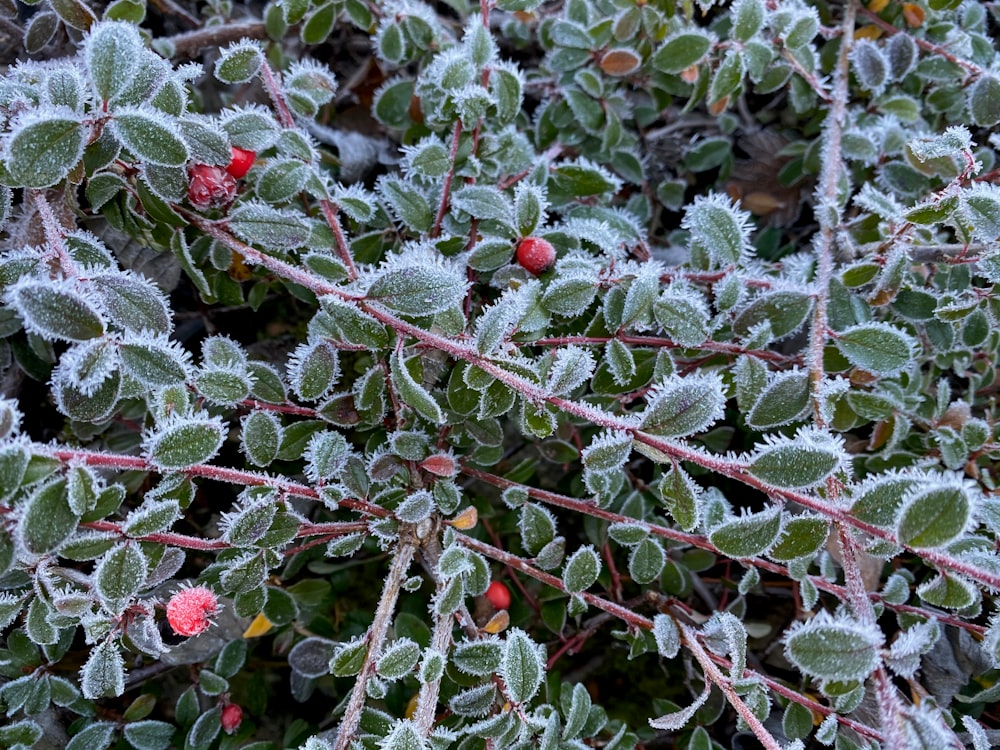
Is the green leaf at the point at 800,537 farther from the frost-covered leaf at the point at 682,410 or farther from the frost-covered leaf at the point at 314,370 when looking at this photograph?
the frost-covered leaf at the point at 314,370

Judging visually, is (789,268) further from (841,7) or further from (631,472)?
(841,7)

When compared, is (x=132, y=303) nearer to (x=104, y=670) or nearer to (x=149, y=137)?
(x=149, y=137)

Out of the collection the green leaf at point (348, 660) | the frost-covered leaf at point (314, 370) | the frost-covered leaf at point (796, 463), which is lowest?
the green leaf at point (348, 660)

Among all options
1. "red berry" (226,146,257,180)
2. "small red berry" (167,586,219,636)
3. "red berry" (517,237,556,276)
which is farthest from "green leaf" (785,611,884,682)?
"red berry" (226,146,257,180)

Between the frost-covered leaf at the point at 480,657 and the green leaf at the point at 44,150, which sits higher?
the green leaf at the point at 44,150

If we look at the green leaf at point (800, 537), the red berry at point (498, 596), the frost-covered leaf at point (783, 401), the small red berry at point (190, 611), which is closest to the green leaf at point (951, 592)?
the green leaf at point (800, 537)

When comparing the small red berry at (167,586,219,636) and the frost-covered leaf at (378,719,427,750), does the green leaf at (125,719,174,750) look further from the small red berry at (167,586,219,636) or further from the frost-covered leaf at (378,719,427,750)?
the frost-covered leaf at (378,719,427,750)

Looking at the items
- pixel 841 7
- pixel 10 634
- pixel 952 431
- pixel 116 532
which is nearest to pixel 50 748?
pixel 10 634
